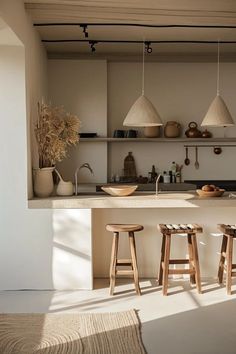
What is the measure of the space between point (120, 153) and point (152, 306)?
336cm

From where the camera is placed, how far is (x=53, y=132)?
15.4 feet

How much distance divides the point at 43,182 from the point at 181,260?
5.50 feet

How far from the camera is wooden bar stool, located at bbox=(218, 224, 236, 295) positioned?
4.47 m

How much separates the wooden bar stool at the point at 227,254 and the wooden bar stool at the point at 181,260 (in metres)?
0.29

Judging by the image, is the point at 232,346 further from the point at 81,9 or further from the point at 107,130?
the point at 107,130

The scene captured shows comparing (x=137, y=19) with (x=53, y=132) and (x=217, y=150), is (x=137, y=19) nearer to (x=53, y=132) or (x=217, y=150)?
(x=53, y=132)

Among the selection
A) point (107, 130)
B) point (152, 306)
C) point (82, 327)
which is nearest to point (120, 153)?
point (107, 130)

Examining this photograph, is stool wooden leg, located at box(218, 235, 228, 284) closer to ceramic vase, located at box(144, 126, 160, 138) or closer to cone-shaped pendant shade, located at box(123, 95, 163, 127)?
cone-shaped pendant shade, located at box(123, 95, 163, 127)

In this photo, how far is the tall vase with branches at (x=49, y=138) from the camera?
15.5 ft

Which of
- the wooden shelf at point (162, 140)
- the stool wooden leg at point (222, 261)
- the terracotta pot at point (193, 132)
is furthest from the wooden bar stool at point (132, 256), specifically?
the terracotta pot at point (193, 132)

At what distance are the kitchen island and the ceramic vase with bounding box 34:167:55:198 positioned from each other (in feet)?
0.68

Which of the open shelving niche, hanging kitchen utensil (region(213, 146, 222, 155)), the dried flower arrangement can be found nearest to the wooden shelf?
the open shelving niche

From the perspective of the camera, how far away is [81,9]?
453 cm

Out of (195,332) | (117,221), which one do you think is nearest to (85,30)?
(117,221)
